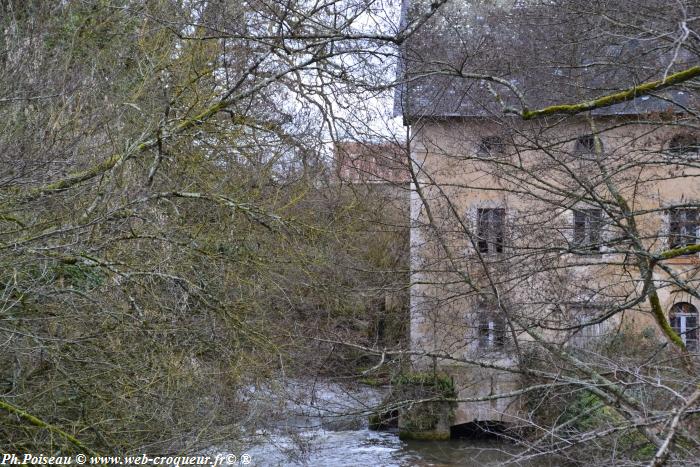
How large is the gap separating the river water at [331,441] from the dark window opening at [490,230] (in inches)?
83.4

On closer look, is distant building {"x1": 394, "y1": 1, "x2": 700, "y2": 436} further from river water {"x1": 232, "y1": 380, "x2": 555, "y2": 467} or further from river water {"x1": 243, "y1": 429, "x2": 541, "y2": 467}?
river water {"x1": 243, "y1": 429, "x2": 541, "y2": 467}

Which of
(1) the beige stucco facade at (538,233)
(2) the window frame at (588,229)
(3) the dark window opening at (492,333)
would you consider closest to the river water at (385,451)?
(3) the dark window opening at (492,333)

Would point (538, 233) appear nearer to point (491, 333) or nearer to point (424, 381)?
point (491, 333)

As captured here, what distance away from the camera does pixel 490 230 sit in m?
10.2

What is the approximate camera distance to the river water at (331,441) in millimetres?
10031

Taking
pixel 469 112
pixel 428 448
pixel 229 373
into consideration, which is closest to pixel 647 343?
pixel 469 112

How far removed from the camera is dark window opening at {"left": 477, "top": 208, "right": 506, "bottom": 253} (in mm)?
9036

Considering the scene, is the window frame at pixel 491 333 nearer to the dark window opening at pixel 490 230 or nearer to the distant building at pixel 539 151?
the distant building at pixel 539 151

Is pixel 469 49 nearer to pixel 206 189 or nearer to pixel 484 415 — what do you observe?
pixel 206 189

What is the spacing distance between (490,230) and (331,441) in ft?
28.0

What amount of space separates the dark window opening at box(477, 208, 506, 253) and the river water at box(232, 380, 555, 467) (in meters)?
2.12

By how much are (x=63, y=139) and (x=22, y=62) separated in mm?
1306

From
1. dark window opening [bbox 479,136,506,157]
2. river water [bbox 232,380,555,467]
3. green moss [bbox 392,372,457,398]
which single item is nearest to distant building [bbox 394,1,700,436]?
dark window opening [bbox 479,136,506,157]

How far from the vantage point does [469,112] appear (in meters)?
9.05
